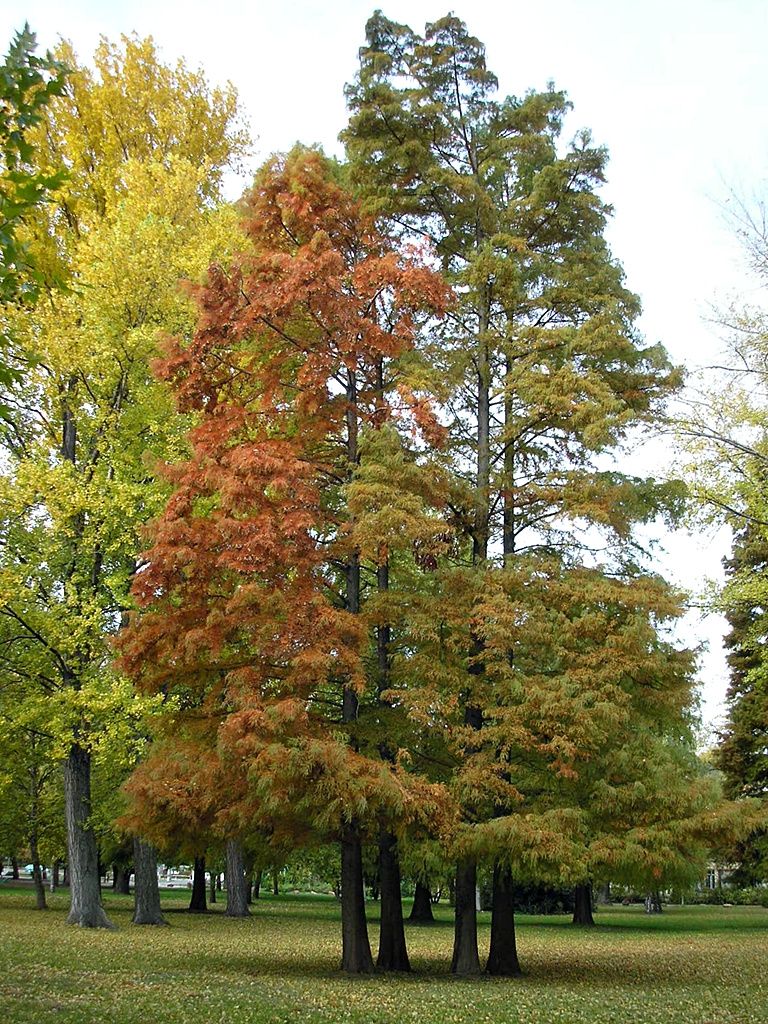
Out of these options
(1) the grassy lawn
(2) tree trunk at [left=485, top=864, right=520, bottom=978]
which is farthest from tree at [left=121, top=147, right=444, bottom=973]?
(2) tree trunk at [left=485, top=864, right=520, bottom=978]

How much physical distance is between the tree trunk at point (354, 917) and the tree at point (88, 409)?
15.4ft

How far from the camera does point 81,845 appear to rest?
715 inches

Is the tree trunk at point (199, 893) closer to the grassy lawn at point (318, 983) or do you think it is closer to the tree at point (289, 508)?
the grassy lawn at point (318, 983)

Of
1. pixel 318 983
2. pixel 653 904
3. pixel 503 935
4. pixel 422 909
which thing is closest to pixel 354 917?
pixel 318 983

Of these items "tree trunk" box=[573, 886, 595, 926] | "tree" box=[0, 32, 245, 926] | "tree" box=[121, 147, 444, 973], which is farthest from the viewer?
"tree trunk" box=[573, 886, 595, 926]

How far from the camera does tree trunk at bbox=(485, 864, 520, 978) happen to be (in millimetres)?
14023

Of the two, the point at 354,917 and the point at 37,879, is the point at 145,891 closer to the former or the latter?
the point at 37,879

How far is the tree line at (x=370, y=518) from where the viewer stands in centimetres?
1209

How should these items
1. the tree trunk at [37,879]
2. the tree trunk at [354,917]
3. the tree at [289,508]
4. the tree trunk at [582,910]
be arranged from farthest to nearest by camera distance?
1. the tree trunk at [582,910]
2. the tree trunk at [37,879]
3. the tree trunk at [354,917]
4. the tree at [289,508]

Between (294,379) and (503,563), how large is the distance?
4.41m

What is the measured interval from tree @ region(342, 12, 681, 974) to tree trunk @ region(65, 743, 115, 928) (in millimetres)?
8061

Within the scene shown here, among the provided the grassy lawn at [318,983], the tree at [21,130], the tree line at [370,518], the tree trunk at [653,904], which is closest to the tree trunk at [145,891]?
the grassy lawn at [318,983]

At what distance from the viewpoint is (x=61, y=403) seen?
1777 centimetres

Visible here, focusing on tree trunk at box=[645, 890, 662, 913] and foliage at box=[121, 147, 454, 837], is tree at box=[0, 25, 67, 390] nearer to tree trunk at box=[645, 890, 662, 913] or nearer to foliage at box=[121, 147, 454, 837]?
foliage at box=[121, 147, 454, 837]
